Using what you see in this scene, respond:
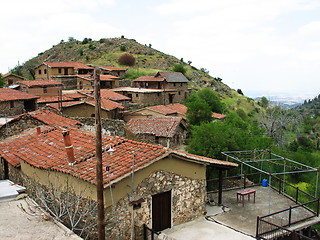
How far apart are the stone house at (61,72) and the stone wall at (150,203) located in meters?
45.3

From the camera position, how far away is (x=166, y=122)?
3102 cm

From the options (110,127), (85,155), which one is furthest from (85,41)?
(85,155)

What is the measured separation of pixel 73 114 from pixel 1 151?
20071 mm

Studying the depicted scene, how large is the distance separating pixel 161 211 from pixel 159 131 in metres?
19.3

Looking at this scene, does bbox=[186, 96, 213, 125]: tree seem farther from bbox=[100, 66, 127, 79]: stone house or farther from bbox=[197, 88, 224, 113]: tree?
bbox=[100, 66, 127, 79]: stone house

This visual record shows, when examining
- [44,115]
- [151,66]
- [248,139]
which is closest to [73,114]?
[44,115]

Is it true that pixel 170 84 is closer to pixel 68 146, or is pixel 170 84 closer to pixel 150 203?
pixel 150 203

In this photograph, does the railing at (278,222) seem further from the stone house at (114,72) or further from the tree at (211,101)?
the stone house at (114,72)

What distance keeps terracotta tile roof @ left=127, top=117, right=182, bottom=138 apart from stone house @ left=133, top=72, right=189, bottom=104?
21253 millimetres

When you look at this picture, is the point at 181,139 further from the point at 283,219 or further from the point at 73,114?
the point at 283,219

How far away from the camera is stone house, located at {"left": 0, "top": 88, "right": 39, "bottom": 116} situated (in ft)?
92.4

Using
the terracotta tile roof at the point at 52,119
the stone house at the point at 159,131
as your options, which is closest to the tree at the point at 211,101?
the stone house at the point at 159,131

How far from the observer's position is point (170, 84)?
55500mm

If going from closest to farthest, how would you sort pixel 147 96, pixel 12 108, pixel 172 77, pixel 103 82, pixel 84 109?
1. pixel 12 108
2. pixel 84 109
3. pixel 147 96
4. pixel 103 82
5. pixel 172 77
